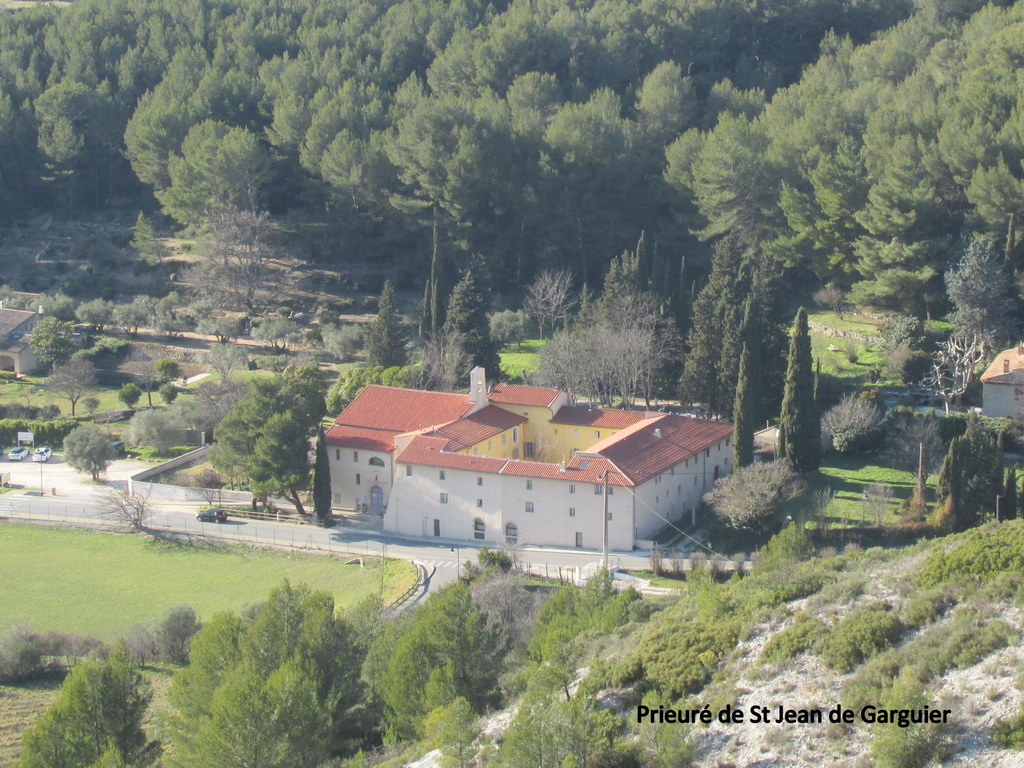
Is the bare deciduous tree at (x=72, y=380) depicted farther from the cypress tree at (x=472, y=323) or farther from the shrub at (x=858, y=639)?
the shrub at (x=858, y=639)

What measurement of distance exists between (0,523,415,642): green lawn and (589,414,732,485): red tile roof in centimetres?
719

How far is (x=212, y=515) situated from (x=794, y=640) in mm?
28807

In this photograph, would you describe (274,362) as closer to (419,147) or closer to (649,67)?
(419,147)

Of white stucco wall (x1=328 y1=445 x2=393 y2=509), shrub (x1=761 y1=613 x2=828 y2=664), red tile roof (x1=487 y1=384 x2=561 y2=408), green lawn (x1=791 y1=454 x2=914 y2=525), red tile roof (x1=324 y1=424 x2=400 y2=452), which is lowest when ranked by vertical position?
white stucco wall (x1=328 y1=445 x2=393 y2=509)

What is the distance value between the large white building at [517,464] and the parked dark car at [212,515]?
3784 millimetres

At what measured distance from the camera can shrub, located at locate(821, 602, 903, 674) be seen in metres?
23.1

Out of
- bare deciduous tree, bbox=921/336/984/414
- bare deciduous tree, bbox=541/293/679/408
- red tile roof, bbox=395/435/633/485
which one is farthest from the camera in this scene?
bare deciduous tree, bbox=541/293/679/408

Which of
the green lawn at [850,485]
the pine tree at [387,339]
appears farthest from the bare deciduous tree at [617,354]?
the green lawn at [850,485]

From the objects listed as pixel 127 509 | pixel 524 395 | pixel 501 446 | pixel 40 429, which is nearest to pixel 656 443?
A: pixel 501 446

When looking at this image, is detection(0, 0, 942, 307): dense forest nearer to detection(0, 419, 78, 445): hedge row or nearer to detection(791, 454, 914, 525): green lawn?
detection(791, 454, 914, 525): green lawn

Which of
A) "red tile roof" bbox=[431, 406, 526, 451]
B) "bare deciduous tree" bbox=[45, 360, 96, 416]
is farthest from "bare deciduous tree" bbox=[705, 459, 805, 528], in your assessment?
"bare deciduous tree" bbox=[45, 360, 96, 416]

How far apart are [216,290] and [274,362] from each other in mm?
8406

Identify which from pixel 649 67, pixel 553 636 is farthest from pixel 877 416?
pixel 649 67

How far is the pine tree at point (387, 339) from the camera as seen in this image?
58.8 metres
